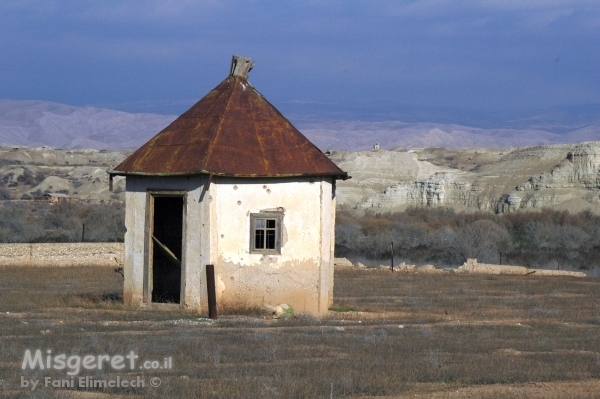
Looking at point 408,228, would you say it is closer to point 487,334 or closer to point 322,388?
point 487,334

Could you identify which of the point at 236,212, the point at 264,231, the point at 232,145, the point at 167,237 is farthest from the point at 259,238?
the point at 167,237

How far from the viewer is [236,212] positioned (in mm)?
16844

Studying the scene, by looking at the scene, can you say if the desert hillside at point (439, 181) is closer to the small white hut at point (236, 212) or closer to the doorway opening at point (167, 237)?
the doorway opening at point (167, 237)

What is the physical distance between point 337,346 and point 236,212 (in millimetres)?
4944

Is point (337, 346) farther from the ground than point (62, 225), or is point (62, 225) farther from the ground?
point (62, 225)

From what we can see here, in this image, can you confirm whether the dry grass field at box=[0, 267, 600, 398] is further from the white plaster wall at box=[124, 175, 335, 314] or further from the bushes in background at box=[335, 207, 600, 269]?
the bushes in background at box=[335, 207, 600, 269]

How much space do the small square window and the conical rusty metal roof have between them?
74 centimetres

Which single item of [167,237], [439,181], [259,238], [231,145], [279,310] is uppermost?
[439,181]

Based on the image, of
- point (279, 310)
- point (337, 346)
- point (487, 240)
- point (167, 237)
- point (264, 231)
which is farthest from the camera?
point (487, 240)

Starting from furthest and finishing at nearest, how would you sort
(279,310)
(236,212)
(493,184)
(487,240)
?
(493,184), (487,240), (236,212), (279,310)

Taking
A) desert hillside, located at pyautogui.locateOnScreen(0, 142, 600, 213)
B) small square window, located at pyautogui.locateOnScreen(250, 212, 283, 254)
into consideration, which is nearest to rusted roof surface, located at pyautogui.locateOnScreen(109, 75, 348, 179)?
small square window, located at pyautogui.locateOnScreen(250, 212, 283, 254)

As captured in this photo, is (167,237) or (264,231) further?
(167,237)

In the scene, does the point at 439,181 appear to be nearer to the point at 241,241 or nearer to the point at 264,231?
the point at 264,231

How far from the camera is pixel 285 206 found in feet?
Answer: 56.1
